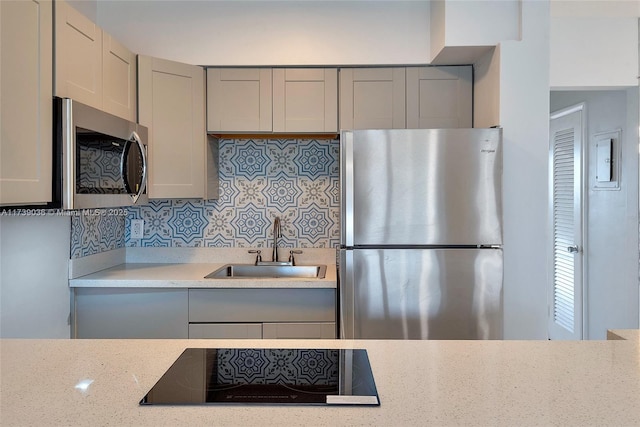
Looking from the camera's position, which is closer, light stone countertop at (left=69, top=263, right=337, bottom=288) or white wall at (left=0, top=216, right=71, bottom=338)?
white wall at (left=0, top=216, right=71, bottom=338)

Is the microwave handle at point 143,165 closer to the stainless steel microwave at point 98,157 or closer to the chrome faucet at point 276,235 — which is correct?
the stainless steel microwave at point 98,157

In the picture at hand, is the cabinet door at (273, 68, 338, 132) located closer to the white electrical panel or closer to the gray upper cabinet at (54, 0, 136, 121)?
the gray upper cabinet at (54, 0, 136, 121)

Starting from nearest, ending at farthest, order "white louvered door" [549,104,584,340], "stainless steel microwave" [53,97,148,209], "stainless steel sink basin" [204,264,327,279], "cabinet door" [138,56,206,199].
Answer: "stainless steel microwave" [53,97,148,209], "cabinet door" [138,56,206,199], "stainless steel sink basin" [204,264,327,279], "white louvered door" [549,104,584,340]

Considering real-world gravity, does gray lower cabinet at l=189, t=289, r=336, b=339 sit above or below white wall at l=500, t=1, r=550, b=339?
below

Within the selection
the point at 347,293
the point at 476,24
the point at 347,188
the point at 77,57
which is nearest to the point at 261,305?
the point at 347,293

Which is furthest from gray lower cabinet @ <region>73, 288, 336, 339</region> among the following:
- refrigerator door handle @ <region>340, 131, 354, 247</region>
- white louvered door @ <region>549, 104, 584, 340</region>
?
white louvered door @ <region>549, 104, 584, 340</region>

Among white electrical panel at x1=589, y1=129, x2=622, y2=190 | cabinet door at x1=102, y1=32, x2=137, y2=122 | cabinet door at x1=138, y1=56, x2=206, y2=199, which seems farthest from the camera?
white electrical panel at x1=589, y1=129, x2=622, y2=190

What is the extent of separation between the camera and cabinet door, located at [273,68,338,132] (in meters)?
2.79

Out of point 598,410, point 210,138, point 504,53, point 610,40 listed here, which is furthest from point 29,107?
point 610,40

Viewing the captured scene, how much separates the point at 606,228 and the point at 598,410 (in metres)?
3.12

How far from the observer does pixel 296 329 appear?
100 inches

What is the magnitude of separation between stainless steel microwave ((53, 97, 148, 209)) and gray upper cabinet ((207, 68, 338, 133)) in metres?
0.47

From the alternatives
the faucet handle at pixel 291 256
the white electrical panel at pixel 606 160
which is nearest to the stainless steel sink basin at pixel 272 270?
the faucet handle at pixel 291 256

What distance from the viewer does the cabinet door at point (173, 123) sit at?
262 cm
